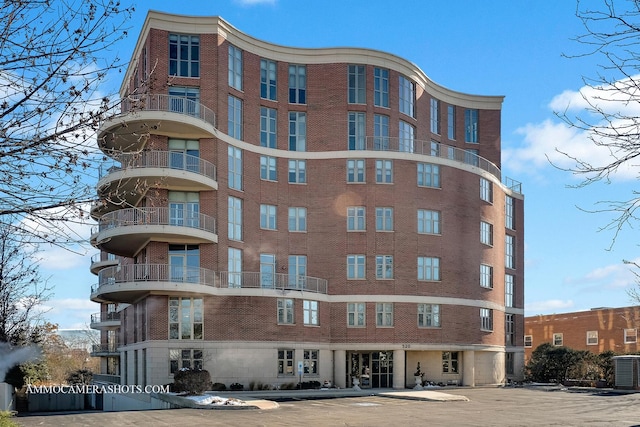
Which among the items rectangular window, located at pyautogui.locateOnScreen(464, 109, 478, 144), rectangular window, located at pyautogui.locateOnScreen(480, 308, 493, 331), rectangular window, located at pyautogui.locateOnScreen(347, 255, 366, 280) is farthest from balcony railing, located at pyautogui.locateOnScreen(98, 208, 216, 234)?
rectangular window, located at pyautogui.locateOnScreen(464, 109, 478, 144)

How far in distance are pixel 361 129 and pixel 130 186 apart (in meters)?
16.6

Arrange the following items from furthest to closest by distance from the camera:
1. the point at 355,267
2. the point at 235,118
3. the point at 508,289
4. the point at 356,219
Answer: the point at 508,289, the point at 356,219, the point at 355,267, the point at 235,118

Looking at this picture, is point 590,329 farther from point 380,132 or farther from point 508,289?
point 380,132

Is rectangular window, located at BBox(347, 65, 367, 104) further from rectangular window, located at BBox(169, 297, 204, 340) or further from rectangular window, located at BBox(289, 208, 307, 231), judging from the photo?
rectangular window, located at BBox(169, 297, 204, 340)

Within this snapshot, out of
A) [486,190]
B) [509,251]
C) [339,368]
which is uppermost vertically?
[486,190]

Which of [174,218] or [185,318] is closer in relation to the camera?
[174,218]

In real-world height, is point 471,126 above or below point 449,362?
above

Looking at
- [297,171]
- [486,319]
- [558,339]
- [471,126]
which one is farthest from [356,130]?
[558,339]

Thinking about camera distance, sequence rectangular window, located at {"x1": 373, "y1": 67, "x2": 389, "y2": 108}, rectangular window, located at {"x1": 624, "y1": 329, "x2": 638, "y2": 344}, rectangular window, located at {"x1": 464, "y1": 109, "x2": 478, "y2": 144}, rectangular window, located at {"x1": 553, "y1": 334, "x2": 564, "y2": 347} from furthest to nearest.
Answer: rectangular window, located at {"x1": 553, "y1": 334, "x2": 564, "y2": 347} → rectangular window, located at {"x1": 624, "y1": 329, "x2": 638, "y2": 344} → rectangular window, located at {"x1": 464, "y1": 109, "x2": 478, "y2": 144} → rectangular window, located at {"x1": 373, "y1": 67, "x2": 389, "y2": 108}

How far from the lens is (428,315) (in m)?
51.6

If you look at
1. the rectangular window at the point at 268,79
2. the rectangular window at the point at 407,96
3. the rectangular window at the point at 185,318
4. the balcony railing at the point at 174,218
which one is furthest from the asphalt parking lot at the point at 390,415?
the rectangular window at the point at 407,96

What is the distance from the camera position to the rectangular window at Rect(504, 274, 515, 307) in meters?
63.2

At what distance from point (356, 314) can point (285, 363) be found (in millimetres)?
6200

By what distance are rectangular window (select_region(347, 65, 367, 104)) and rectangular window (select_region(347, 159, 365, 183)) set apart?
4217 millimetres
